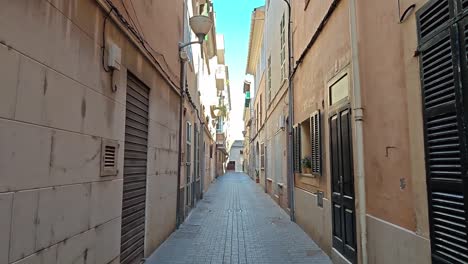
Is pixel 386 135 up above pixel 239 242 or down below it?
above

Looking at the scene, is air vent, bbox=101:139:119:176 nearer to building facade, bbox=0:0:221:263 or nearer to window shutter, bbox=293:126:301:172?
building facade, bbox=0:0:221:263

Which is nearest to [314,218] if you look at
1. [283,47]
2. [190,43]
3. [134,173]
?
[134,173]

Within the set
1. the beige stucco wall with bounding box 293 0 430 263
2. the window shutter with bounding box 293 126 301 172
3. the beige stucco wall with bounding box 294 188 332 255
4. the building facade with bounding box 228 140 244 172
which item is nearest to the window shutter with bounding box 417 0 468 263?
the beige stucco wall with bounding box 293 0 430 263

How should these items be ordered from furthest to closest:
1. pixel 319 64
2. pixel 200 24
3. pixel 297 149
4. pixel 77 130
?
pixel 297 149
pixel 200 24
pixel 319 64
pixel 77 130

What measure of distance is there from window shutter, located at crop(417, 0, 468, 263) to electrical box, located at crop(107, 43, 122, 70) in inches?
117

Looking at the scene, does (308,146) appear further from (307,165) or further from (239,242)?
(239,242)

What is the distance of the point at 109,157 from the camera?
391 centimetres

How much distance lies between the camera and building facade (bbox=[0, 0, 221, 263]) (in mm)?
2229

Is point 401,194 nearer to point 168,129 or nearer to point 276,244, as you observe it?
point 276,244

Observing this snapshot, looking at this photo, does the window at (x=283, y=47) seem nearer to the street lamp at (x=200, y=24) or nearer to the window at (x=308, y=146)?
the window at (x=308, y=146)

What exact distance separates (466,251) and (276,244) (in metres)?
4.91

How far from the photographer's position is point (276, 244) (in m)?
7.06

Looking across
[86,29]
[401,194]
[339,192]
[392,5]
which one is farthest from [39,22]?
[339,192]

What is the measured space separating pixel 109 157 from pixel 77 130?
0.86 metres
